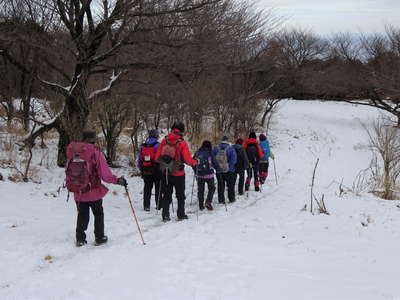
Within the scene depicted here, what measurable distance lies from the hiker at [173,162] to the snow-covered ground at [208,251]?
41cm

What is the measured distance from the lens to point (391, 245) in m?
6.37

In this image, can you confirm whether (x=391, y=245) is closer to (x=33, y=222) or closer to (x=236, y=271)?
(x=236, y=271)

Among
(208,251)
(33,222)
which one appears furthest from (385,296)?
Answer: (33,222)

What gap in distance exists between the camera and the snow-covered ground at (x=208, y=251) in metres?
4.28

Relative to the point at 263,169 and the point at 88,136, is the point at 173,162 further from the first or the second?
the point at 263,169

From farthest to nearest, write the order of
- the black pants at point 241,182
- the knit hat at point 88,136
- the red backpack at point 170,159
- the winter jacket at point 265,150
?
the winter jacket at point 265,150 < the black pants at point 241,182 < the red backpack at point 170,159 < the knit hat at point 88,136

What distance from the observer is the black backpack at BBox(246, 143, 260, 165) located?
34.0 feet

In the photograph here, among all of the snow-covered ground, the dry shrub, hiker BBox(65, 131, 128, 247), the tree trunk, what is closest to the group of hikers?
hiker BBox(65, 131, 128, 247)

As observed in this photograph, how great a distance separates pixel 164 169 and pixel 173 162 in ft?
0.73

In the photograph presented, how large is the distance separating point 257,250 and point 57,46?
271 inches

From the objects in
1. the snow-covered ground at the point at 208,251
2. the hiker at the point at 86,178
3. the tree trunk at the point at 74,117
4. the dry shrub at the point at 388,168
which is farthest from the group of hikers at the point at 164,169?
the dry shrub at the point at 388,168

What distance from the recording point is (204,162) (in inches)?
324

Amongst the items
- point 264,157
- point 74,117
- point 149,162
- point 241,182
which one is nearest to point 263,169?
point 264,157

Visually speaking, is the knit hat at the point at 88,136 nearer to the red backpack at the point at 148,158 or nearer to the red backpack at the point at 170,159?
the red backpack at the point at 170,159
